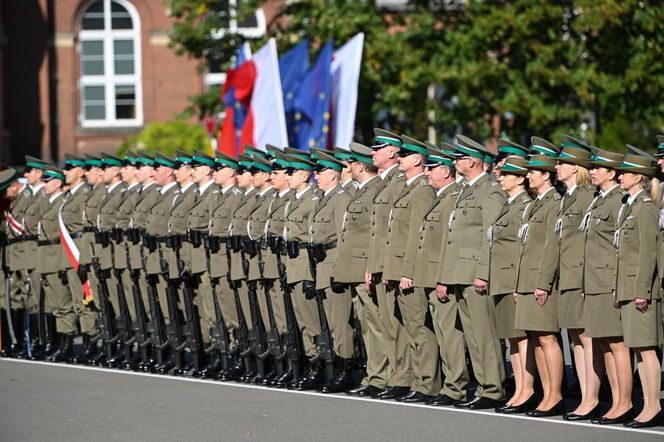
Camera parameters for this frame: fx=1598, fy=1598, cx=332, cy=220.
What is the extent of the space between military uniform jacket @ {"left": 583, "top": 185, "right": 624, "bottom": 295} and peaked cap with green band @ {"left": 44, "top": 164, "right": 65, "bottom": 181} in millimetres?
7193

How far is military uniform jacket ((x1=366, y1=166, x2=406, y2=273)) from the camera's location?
12508 millimetres

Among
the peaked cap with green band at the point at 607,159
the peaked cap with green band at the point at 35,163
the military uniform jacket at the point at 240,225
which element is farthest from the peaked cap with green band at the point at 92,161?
the peaked cap with green band at the point at 607,159

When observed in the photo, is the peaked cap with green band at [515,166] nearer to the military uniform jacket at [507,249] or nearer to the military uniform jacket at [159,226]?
the military uniform jacket at [507,249]

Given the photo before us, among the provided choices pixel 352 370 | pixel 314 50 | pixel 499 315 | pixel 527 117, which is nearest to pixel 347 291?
pixel 352 370

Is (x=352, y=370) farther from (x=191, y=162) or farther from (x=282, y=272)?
(x=191, y=162)

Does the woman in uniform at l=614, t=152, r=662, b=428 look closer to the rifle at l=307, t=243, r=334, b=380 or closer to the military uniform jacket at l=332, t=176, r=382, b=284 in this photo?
the military uniform jacket at l=332, t=176, r=382, b=284

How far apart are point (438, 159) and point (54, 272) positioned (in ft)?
17.8

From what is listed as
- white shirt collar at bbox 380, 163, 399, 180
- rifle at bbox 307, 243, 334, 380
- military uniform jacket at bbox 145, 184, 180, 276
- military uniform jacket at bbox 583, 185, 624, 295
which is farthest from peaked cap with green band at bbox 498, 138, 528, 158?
military uniform jacket at bbox 145, 184, 180, 276

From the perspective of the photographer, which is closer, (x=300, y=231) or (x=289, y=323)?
(x=300, y=231)

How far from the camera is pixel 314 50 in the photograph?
28594mm

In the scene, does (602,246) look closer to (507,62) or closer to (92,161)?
(92,161)

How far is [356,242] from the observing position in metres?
12.8

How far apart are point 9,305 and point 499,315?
6.70 metres

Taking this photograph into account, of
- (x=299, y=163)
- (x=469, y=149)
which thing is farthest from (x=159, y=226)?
(x=469, y=149)
